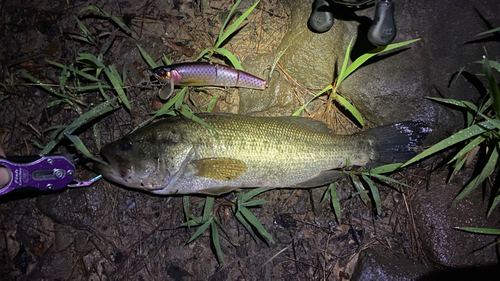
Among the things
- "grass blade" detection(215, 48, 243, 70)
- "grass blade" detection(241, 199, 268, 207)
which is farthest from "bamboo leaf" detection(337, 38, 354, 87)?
"grass blade" detection(241, 199, 268, 207)

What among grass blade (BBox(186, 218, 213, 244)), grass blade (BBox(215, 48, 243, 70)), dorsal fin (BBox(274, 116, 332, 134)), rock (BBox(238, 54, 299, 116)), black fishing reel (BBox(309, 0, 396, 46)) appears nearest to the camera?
black fishing reel (BBox(309, 0, 396, 46))

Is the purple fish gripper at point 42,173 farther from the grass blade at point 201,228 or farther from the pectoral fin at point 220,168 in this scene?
the grass blade at point 201,228

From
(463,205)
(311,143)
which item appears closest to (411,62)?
(311,143)

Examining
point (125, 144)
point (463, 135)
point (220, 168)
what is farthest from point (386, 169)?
point (125, 144)

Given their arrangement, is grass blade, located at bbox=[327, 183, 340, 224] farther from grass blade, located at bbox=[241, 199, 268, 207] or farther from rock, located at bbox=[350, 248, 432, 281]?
grass blade, located at bbox=[241, 199, 268, 207]

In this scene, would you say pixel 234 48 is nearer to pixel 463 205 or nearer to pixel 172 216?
pixel 172 216

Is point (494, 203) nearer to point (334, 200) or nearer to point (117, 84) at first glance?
point (334, 200)
